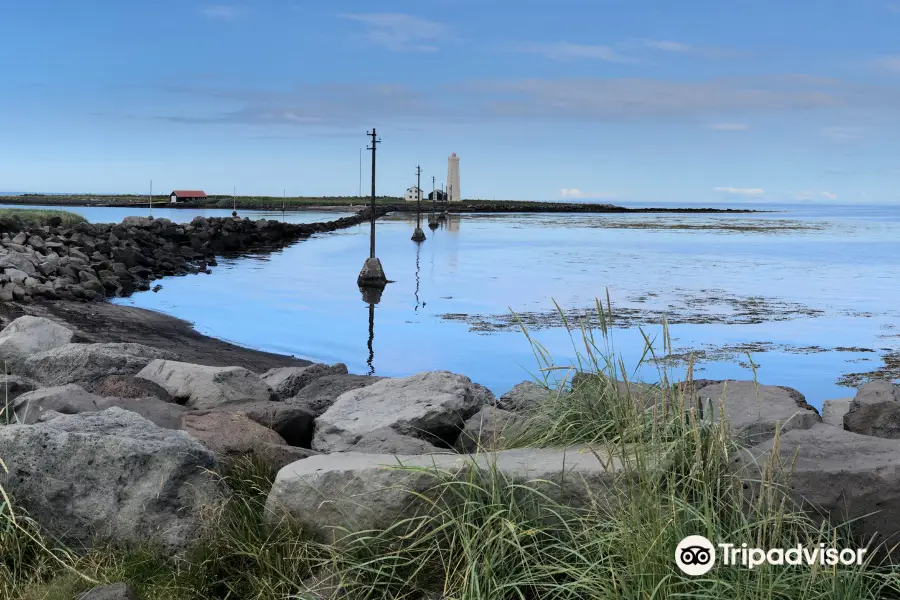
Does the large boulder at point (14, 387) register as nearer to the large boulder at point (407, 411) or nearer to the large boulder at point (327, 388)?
the large boulder at point (327, 388)

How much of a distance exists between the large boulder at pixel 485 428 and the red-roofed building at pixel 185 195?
156m

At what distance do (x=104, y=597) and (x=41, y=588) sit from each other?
0.67m

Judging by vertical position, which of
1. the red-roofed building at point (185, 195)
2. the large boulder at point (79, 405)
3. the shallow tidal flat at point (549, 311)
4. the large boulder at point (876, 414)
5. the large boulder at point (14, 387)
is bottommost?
the shallow tidal flat at point (549, 311)

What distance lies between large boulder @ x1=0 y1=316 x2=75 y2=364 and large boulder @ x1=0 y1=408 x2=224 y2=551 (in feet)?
19.3

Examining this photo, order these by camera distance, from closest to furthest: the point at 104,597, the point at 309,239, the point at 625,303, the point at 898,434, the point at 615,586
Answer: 1. the point at 615,586
2. the point at 104,597
3. the point at 898,434
4. the point at 625,303
5. the point at 309,239

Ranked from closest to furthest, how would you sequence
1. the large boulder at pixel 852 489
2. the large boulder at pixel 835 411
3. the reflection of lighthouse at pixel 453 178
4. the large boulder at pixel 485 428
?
the large boulder at pixel 852 489, the large boulder at pixel 485 428, the large boulder at pixel 835 411, the reflection of lighthouse at pixel 453 178

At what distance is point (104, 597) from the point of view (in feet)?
14.6

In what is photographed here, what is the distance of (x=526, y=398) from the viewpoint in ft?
23.1

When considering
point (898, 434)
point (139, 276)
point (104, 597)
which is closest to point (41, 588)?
point (104, 597)

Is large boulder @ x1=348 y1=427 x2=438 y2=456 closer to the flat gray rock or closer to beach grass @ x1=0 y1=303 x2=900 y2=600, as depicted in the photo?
beach grass @ x1=0 y1=303 x2=900 y2=600

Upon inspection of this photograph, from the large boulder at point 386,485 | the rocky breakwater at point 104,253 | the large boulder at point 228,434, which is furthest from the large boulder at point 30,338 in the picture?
the rocky breakwater at point 104,253

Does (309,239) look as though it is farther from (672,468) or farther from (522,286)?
(672,468)

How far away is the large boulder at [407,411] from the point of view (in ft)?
22.3

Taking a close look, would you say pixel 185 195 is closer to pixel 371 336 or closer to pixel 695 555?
pixel 371 336
